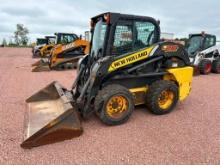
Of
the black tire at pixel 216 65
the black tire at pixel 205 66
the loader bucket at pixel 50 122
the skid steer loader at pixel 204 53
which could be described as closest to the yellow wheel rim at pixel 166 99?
the loader bucket at pixel 50 122

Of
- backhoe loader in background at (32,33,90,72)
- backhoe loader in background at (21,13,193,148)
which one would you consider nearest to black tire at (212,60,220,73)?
backhoe loader in background at (32,33,90,72)

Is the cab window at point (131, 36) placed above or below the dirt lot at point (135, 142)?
above

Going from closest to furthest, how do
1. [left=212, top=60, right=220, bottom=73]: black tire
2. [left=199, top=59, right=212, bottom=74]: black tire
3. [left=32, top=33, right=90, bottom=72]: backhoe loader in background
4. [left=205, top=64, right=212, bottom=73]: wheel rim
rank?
[left=199, top=59, right=212, bottom=74]: black tire < [left=205, top=64, right=212, bottom=73]: wheel rim < [left=212, top=60, right=220, bottom=73]: black tire < [left=32, top=33, right=90, bottom=72]: backhoe loader in background

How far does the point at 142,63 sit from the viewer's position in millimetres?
4715

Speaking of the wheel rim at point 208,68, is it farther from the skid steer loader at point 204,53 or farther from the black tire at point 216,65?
the black tire at point 216,65

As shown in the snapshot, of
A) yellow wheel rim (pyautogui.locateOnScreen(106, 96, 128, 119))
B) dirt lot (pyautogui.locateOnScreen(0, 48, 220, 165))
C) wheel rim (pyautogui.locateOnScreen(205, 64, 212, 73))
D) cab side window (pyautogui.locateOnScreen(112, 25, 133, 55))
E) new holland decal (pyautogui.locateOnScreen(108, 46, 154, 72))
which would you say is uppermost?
cab side window (pyautogui.locateOnScreen(112, 25, 133, 55))

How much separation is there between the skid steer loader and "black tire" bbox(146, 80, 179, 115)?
5840mm

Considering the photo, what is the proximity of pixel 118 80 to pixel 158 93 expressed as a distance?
796 millimetres

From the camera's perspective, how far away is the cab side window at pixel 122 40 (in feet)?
14.9

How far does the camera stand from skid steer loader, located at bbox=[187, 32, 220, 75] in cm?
1034

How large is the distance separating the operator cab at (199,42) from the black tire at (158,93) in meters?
6.34

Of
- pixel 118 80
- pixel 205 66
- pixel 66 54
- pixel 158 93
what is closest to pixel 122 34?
pixel 118 80

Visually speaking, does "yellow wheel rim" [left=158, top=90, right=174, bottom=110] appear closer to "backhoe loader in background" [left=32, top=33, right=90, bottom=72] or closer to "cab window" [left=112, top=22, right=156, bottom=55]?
"cab window" [left=112, top=22, right=156, bottom=55]

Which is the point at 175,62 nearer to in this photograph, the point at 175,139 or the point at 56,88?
the point at 175,139
